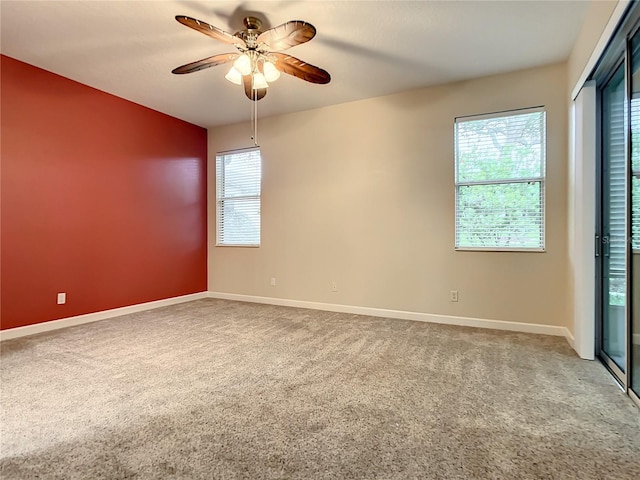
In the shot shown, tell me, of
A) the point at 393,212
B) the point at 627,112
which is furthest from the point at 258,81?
the point at 627,112

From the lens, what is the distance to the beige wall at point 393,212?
3.47 metres

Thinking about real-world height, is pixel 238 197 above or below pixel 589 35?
below

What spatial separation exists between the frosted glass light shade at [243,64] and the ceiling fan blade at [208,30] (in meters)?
0.10

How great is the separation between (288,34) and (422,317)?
3.22 m

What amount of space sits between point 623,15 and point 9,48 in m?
4.79

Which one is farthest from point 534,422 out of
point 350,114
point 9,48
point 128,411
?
point 9,48

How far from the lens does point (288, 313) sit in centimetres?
439

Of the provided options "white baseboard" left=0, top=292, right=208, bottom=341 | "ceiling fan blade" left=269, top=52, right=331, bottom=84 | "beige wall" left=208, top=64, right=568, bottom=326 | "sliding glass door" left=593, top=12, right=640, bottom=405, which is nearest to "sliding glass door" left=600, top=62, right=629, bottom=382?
"sliding glass door" left=593, top=12, right=640, bottom=405

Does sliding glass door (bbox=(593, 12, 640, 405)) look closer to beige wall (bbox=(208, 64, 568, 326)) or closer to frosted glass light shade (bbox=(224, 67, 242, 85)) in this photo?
beige wall (bbox=(208, 64, 568, 326))

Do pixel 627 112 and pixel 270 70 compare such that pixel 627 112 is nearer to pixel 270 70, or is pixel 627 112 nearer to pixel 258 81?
pixel 270 70

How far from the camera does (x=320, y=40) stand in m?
2.99

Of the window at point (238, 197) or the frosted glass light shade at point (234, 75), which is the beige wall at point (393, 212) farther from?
the frosted glass light shade at point (234, 75)

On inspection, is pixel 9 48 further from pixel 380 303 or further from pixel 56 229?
pixel 380 303

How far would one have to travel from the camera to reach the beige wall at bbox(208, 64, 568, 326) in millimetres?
3469
